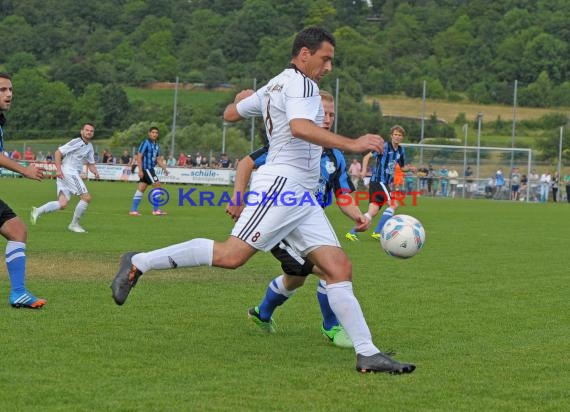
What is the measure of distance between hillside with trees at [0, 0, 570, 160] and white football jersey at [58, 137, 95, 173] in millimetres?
70223

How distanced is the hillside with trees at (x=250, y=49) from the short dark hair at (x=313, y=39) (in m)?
83.0

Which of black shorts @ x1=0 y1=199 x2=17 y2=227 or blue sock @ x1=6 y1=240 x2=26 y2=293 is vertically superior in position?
black shorts @ x1=0 y1=199 x2=17 y2=227

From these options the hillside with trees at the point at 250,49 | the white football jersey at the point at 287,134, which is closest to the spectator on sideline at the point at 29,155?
the hillside with trees at the point at 250,49

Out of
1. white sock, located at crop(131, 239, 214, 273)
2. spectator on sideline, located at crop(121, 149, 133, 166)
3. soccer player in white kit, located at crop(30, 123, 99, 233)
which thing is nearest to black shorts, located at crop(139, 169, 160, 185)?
soccer player in white kit, located at crop(30, 123, 99, 233)

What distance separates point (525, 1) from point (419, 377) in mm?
152257

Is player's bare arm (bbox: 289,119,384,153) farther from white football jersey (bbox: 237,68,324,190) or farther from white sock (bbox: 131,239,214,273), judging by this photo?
white sock (bbox: 131,239,214,273)

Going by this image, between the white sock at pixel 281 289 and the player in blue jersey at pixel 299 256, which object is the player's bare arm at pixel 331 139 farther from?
the white sock at pixel 281 289

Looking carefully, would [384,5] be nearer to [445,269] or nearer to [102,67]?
[102,67]

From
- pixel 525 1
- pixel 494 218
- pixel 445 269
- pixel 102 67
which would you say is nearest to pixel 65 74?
pixel 102 67

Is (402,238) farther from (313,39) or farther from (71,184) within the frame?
(71,184)

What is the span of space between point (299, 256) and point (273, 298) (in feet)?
2.32

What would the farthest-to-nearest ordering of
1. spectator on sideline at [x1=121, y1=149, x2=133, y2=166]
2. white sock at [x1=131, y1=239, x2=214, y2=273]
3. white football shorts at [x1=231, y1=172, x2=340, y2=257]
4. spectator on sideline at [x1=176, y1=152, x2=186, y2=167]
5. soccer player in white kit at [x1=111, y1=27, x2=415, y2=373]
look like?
A: 1. spectator on sideline at [x1=176, y1=152, x2=186, y2=167]
2. spectator on sideline at [x1=121, y1=149, x2=133, y2=166]
3. white sock at [x1=131, y1=239, x2=214, y2=273]
4. white football shorts at [x1=231, y1=172, x2=340, y2=257]
5. soccer player in white kit at [x1=111, y1=27, x2=415, y2=373]

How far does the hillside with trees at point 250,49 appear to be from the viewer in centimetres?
10300

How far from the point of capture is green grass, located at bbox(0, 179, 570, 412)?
5.89m
